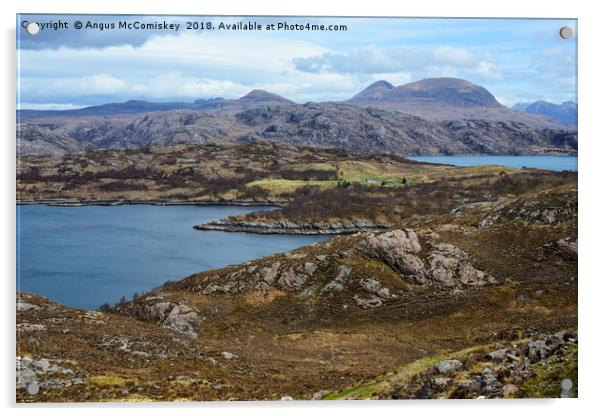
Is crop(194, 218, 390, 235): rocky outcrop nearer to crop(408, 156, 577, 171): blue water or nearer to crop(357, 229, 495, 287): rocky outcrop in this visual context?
crop(408, 156, 577, 171): blue water

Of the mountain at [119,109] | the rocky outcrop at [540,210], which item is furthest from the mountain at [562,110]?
the mountain at [119,109]

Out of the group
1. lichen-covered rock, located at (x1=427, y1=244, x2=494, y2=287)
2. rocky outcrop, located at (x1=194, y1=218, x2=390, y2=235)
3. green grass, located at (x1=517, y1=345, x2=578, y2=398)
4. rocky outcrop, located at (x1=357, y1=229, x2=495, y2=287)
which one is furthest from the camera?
rocky outcrop, located at (x1=194, y1=218, x2=390, y2=235)

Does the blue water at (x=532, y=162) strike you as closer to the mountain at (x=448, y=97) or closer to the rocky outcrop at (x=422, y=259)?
the mountain at (x=448, y=97)

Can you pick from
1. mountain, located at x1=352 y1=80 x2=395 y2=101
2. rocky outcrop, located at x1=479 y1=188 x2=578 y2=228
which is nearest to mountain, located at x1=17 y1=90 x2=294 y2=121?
mountain, located at x1=352 y1=80 x2=395 y2=101

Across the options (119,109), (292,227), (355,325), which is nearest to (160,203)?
(292,227)

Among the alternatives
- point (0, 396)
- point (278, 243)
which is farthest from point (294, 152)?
point (0, 396)
